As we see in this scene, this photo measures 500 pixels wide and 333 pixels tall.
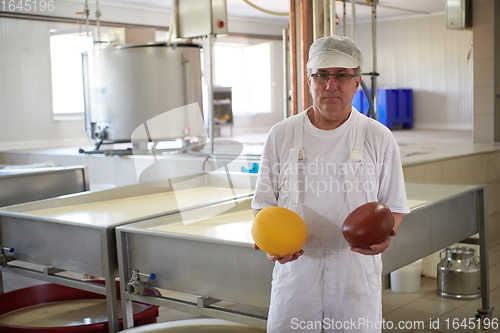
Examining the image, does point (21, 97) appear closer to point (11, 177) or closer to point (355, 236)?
point (11, 177)

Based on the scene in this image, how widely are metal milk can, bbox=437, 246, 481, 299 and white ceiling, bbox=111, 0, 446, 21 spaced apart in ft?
23.8

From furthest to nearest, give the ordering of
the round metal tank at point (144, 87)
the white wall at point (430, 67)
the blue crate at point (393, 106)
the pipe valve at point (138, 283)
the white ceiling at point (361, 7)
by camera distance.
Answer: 1. the blue crate at point (393, 106)
2. the white wall at point (430, 67)
3. the white ceiling at point (361, 7)
4. the round metal tank at point (144, 87)
5. the pipe valve at point (138, 283)

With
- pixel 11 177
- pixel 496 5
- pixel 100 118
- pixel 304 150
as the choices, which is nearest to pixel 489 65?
pixel 496 5

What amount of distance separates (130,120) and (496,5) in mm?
4246

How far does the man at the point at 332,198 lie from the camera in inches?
61.5

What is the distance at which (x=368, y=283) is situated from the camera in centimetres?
158

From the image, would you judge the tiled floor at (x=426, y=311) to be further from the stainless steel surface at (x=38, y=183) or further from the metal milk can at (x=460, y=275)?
the stainless steel surface at (x=38, y=183)

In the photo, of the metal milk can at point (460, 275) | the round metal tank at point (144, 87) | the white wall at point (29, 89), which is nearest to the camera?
the metal milk can at point (460, 275)

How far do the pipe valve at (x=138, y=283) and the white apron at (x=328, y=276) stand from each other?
722 millimetres

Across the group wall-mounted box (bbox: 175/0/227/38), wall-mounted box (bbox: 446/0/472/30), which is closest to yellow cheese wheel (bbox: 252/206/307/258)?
wall-mounted box (bbox: 175/0/227/38)

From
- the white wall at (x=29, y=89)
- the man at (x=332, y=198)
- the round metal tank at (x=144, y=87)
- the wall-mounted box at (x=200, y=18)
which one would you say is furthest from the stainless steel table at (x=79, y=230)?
the white wall at (x=29, y=89)

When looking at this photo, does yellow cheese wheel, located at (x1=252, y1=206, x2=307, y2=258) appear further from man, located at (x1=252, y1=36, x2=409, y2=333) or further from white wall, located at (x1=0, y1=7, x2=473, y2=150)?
white wall, located at (x1=0, y1=7, x2=473, y2=150)

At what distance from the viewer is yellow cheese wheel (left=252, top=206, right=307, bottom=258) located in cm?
147

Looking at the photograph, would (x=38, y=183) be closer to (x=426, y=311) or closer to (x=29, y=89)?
(x=426, y=311)
